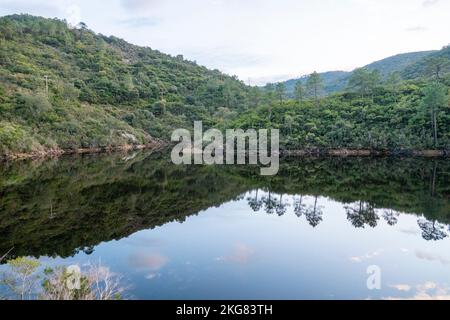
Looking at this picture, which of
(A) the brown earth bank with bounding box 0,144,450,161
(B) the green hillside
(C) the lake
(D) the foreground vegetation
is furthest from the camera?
(B) the green hillside

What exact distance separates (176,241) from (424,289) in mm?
9966

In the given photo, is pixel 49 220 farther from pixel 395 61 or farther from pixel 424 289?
pixel 395 61

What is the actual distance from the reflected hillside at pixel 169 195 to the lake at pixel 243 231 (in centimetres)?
11

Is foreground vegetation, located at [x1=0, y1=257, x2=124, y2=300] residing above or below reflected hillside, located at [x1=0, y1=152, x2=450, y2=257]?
above

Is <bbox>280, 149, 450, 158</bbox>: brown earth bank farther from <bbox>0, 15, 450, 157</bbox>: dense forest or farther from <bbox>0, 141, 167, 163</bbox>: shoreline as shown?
<bbox>0, 141, 167, 163</bbox>: shoreline

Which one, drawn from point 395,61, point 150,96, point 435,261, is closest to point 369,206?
point 435,261

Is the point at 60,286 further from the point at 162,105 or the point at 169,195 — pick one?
the point at 162,105

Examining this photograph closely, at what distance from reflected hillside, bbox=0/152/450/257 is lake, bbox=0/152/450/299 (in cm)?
11

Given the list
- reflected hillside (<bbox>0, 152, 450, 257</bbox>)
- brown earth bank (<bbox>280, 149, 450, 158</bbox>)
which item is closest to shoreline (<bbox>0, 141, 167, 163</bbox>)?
reflected hillside (<bbox>0, 152, 450, 257</bbox>)

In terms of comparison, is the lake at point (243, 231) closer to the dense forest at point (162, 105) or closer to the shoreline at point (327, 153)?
the shoreline at point (327, 153)

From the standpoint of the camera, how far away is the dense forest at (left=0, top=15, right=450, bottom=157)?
179 ft

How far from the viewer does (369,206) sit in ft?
77.5

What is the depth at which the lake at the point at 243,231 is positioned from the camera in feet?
40.9

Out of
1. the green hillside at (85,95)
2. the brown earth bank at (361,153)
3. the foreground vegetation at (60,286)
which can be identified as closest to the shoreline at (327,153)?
the brown earth bank at (361,153)
